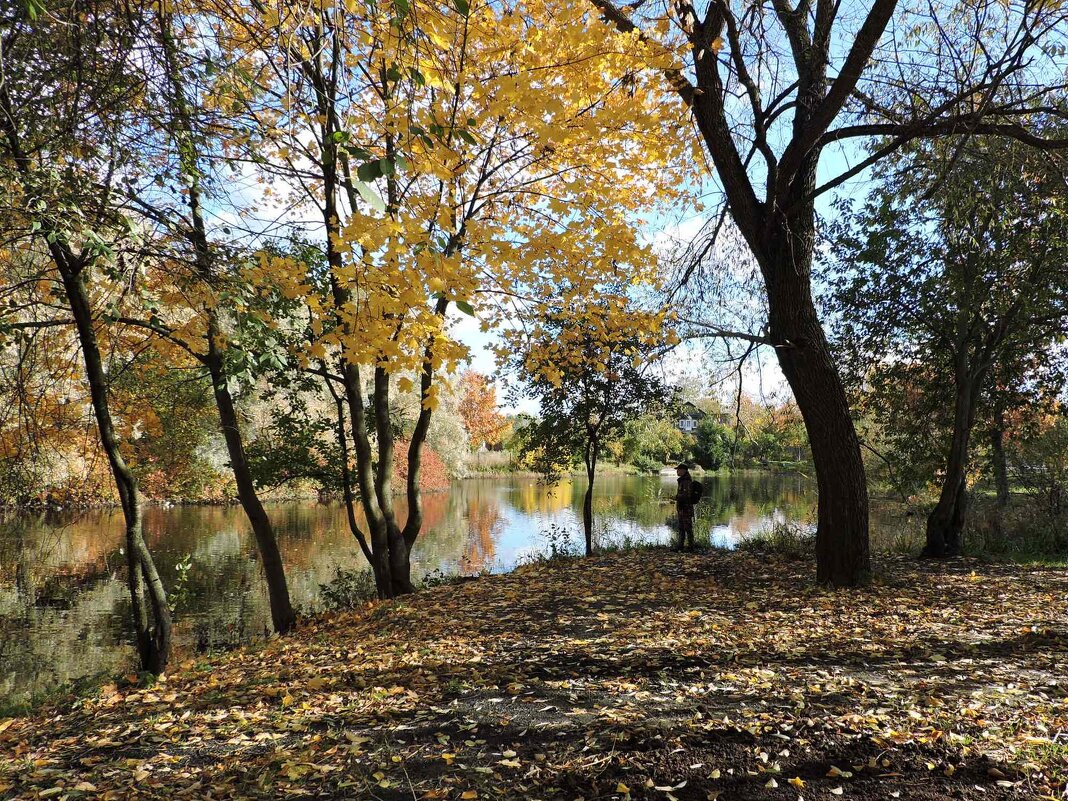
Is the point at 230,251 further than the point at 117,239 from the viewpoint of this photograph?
Yes

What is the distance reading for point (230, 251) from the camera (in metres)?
4.68

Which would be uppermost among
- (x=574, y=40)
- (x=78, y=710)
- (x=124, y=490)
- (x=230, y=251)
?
(x=574, y=40)

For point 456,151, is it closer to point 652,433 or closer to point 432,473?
point 652,433

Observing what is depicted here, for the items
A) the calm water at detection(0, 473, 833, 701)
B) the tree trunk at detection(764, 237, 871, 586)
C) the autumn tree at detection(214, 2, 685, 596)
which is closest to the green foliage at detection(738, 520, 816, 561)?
the calm water at detection(0, 473, 833, 701)

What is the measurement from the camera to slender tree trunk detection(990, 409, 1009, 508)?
8.93 metres

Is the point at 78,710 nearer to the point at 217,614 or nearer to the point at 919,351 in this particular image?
the point at 217,614

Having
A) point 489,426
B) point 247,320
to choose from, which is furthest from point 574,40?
point 489,426

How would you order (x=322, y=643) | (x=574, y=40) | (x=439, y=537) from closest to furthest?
1. (x=574, y=40)
2. (x=322, y=643)
3. (x=439, y=537)

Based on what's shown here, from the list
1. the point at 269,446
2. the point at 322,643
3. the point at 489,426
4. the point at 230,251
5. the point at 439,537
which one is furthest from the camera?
the point at 489,426

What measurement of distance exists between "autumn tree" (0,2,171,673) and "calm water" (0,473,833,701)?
2424 mm

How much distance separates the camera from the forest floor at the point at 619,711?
242 cm

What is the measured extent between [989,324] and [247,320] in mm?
9098

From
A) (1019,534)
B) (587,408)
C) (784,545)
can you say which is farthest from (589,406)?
(1019,534)

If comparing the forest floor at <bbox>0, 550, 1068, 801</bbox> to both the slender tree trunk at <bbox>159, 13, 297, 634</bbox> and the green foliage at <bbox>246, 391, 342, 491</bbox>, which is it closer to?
the slender tree trunk at <bbox>159, 13, 297, 634</bbox>
